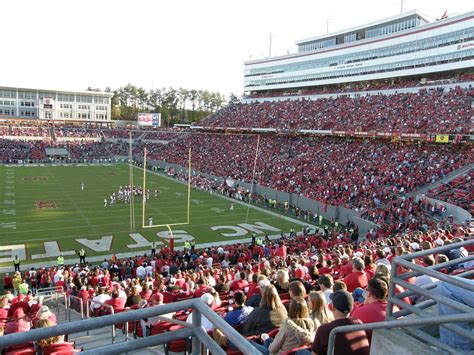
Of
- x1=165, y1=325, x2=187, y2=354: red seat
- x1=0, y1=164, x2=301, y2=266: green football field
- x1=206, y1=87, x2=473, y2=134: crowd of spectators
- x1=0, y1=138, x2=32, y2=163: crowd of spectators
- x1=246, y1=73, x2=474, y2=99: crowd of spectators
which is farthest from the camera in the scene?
x1=0, y1=138, x2=32, y2=163: crowd of spectators

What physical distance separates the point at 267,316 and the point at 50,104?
3318 inches

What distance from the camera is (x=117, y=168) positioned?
49312 mm

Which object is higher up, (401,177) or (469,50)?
(469,50)

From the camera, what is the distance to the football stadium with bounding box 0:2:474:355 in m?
2.94

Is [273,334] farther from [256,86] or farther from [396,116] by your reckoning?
[256,86]

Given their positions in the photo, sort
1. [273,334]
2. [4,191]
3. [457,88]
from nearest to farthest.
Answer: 1. [273,334]
2. [4,191]
3. [457,88]

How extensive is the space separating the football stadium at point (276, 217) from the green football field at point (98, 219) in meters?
0.16

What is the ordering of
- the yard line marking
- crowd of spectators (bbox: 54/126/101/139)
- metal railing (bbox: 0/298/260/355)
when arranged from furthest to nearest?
crowd of spectators (bbox: 54/126/101/139) → the yard line marking → metal railing (bbox: 0/298/260/355)

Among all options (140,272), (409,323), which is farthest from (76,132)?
(409,323)

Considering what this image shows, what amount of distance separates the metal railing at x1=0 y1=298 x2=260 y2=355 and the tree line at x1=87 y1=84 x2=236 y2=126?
3902 inches

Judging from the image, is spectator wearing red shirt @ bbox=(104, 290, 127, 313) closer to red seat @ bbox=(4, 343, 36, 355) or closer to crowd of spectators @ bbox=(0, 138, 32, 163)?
red seat @ bbox=(4, 343, 36, 355)

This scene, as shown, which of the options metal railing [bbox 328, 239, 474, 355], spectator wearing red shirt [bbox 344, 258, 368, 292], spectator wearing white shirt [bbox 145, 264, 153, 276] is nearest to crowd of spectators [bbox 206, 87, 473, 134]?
spectator wearing white shirt [bbox 145, 264, 153, 276]

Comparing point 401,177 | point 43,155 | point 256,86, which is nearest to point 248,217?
point 401,177

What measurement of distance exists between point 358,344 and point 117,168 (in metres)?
48.6
